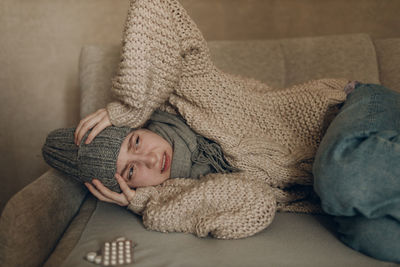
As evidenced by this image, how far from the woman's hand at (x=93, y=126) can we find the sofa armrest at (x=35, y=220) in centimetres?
17

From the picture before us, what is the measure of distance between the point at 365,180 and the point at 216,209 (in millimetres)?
379

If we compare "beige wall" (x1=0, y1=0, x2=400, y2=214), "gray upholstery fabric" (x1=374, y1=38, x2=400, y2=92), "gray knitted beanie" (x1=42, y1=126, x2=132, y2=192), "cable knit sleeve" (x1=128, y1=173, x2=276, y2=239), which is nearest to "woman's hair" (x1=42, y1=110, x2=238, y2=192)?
"gray knitted beanie" (x1=42, y1=126, x2=132, y2=192)

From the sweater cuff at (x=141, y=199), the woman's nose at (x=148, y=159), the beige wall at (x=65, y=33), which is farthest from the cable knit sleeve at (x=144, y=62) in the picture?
the beige wall at (x=65, y=33)

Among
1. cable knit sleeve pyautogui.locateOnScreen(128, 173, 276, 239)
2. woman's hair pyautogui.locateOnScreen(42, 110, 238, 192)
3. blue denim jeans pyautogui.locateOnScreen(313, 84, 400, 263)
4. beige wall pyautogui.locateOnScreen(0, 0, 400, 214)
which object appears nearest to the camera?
blue denim jeans pyautogui.locateOnScreen(313, 84, 400, 263)

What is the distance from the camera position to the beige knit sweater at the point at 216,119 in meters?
0.85

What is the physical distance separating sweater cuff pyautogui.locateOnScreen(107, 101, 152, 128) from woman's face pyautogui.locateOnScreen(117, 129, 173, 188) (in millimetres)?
46

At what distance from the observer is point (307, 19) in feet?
5.74

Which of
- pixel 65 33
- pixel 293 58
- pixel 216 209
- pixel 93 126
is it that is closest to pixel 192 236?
pixel 216 209

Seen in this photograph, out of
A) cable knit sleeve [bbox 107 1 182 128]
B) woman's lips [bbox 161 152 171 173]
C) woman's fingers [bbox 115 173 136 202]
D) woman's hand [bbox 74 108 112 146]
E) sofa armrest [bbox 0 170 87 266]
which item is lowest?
sofa armrest [bbox 0 170 87 266]

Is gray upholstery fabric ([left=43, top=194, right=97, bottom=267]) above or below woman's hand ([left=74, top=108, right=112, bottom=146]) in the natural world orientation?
below

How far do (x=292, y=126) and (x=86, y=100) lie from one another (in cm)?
78

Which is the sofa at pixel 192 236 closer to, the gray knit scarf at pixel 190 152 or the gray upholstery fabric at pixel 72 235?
the gray upholstery fabric at pixel 72 235

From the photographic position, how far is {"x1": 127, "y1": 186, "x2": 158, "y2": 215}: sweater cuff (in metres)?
0.94

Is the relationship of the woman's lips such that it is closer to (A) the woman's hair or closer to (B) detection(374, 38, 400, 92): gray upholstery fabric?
(A) the woman's hair
